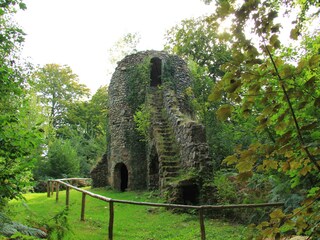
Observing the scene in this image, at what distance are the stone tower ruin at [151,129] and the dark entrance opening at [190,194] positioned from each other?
1.51ft

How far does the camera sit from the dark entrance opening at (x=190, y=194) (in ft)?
31.7

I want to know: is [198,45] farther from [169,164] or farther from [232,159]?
[232,159]

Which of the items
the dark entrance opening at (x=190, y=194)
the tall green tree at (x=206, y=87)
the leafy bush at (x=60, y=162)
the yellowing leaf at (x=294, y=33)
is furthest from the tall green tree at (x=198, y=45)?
the yellowing leaf at (x=294, y=33)

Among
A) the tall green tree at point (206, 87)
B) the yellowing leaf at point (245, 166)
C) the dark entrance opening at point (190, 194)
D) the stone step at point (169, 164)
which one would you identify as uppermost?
the tall green tree at point (206, 87)

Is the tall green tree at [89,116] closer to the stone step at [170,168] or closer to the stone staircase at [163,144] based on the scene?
the stone staircase at [163,144]

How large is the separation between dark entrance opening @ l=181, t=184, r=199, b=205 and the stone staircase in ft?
2.19

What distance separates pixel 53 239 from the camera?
468cm

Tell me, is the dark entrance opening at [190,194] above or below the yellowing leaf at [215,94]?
below

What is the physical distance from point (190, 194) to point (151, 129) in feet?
13.8

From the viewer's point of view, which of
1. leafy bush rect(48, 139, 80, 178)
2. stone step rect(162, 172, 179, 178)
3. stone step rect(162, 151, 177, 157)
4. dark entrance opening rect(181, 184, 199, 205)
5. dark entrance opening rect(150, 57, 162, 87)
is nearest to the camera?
dark entrance opening rect(181, 184, 199, 205)

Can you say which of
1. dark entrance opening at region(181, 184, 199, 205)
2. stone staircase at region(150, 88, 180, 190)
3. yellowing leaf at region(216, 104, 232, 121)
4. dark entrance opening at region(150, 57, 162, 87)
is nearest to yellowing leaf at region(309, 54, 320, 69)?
yellowing leaf at region(216, 104, 232, 121)

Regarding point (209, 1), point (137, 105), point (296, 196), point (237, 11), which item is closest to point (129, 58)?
point (137, 105)

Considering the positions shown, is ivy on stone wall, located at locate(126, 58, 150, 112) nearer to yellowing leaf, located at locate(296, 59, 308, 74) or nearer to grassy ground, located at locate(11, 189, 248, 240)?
grassy ground, located at locate(11, 189, 248, 240)

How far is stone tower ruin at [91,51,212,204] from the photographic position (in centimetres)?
1106
